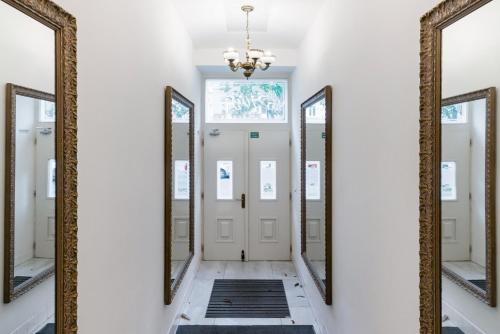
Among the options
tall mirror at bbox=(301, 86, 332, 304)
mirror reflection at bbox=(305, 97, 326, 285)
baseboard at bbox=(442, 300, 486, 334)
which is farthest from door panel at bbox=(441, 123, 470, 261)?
mirror reflection at bbox=(305, 97, 326, 285)

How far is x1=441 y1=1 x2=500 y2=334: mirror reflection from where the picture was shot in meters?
1.08

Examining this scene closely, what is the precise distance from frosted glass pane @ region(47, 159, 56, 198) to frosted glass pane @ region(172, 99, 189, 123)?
2317 millimetres

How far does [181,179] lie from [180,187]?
0.12 m

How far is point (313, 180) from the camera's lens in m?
4.22

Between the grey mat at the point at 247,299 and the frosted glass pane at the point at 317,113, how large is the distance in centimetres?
218

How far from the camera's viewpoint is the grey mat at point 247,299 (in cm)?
421

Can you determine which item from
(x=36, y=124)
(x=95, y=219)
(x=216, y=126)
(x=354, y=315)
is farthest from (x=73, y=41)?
(x=216, y=126)

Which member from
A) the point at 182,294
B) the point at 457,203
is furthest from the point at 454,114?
the point at 182,294

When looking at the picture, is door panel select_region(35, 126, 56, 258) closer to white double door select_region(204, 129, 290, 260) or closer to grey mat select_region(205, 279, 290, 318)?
grey mat select_region(205, 279, 290, 318)

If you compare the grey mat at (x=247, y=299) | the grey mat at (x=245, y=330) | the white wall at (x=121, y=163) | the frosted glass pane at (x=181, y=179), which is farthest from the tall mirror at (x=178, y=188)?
the grey mat at (x=247, y=299)

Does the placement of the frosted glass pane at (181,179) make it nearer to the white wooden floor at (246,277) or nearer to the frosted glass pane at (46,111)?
the white wooden floor at (246,277)

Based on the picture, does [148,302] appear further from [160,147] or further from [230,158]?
[230,158]

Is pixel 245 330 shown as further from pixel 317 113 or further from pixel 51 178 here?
pixel 51 178

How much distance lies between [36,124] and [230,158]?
5.00 m
